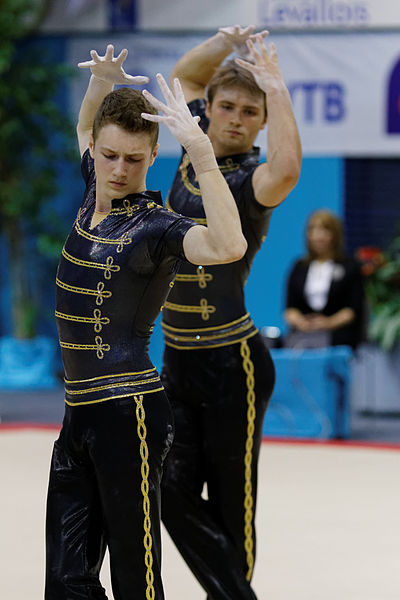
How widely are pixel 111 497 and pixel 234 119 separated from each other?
1.33 m

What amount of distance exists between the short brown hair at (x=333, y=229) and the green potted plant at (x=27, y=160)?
9.14 feet

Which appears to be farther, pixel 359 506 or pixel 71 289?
pixel 359 506

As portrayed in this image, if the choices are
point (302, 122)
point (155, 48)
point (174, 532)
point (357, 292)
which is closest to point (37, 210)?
point (155, 48)

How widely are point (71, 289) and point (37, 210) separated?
656 cm

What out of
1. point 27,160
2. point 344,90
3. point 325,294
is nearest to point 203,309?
point 325,294

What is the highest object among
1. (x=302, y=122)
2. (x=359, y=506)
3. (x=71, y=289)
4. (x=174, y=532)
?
(x=302, y=122)

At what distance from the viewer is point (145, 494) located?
2570 mm

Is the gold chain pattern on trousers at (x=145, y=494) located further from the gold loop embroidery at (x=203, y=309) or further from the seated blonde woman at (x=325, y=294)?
the seated blonde woman at (x=325, y=294)

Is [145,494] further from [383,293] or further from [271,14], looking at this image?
[271,14]

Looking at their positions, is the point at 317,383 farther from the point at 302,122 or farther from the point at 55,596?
the point at 55,596

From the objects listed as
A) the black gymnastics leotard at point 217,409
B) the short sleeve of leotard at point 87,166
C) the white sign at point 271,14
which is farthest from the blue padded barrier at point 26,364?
the short sleeve of leotard at point 87,166

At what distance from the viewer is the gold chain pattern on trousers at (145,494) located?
2570 mm

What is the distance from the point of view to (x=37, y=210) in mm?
9062

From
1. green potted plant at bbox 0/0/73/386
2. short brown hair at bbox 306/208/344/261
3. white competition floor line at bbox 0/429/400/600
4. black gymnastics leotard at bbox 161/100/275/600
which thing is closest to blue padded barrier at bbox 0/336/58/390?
green potted plant at bbox 0/0/73/386
